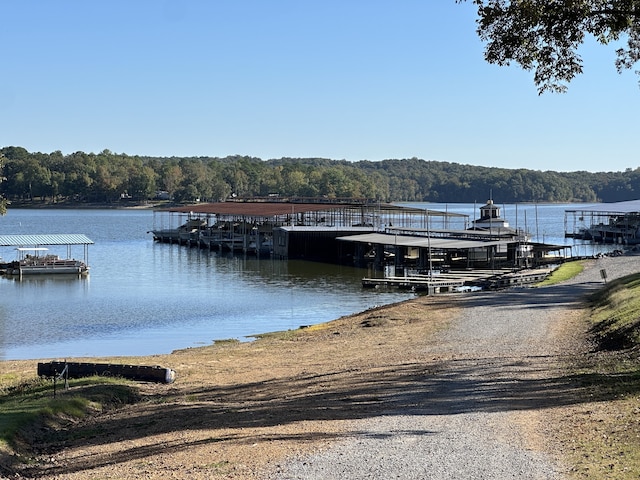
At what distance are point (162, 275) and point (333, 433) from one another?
52968mm

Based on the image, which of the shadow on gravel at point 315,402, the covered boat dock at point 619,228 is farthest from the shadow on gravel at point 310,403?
the covered boat dock at point 619,228

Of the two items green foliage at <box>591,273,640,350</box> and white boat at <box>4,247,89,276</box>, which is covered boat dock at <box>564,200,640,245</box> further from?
green foliage at <box>591,273,640,350</box>

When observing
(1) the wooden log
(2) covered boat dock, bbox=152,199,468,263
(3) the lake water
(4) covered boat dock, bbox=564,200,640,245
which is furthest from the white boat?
(4) covered boat dock, bbox=564,200,640,245

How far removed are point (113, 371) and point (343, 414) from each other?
772 cm

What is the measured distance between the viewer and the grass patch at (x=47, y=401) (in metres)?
14.8

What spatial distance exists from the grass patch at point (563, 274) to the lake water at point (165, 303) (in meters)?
7.77

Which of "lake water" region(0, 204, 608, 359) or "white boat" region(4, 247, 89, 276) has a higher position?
"white boat" region(4, 247, 89, 276)

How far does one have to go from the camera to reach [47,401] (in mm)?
17062

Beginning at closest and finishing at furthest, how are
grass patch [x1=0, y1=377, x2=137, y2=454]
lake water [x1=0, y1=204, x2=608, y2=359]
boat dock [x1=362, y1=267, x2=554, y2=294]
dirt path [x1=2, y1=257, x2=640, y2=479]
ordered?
dirt path [x1=2, y1=257, x2=640, y2=479] → grass patch [x1=0, y1=377, x2=137, y2=454] → lake water [x1=0, y1=204, x2=608, y2=359] → boat dock [x1=362, y1=267, x2=554, y2=294]

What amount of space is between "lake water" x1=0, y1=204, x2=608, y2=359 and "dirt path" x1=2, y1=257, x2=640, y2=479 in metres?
7.55

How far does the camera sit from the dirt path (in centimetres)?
1172

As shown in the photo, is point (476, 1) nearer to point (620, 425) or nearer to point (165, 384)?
point (620, 425)

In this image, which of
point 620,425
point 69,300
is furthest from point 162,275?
point 620,425

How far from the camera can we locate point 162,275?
65125mm
